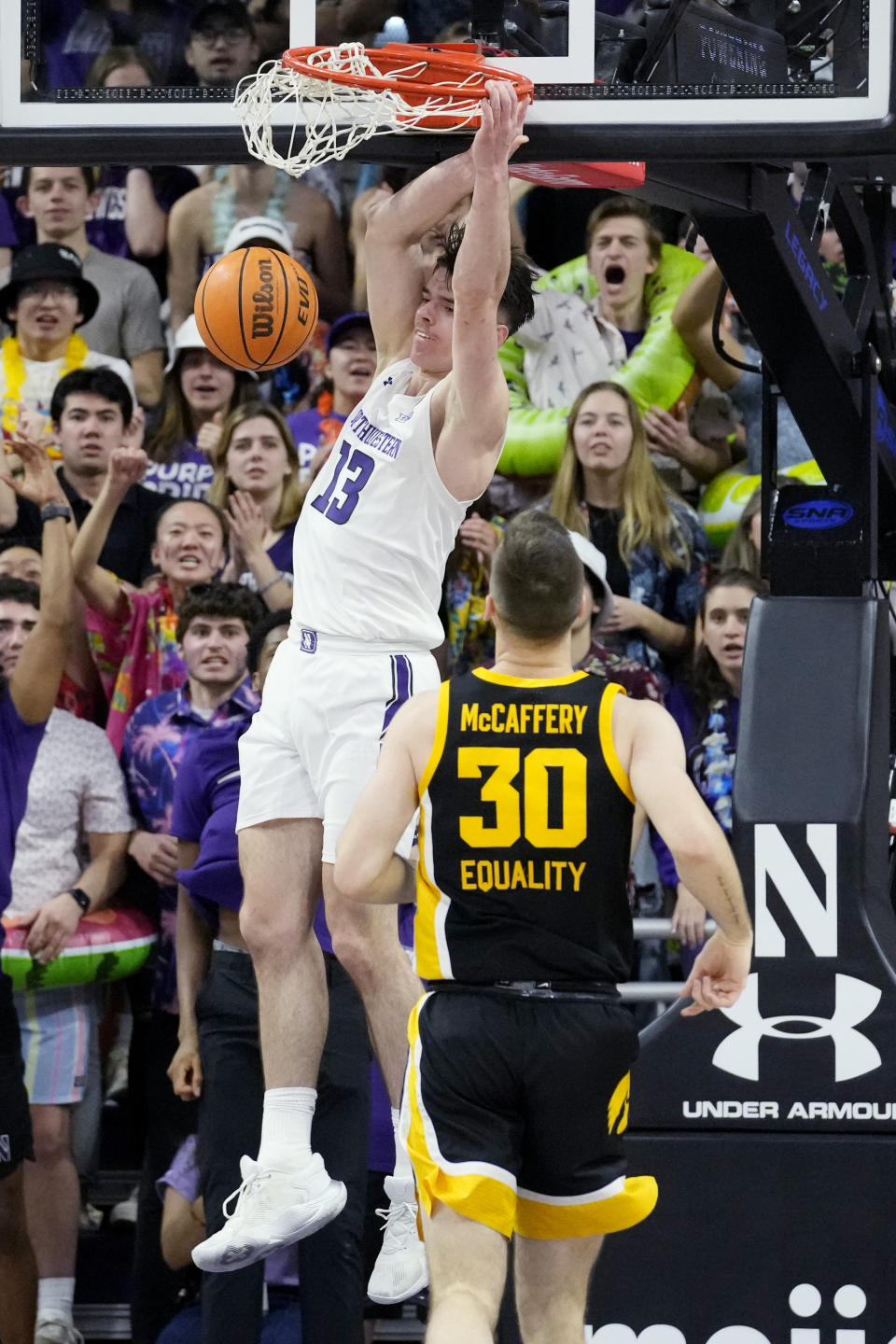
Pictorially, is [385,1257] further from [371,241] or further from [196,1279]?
[371,241]

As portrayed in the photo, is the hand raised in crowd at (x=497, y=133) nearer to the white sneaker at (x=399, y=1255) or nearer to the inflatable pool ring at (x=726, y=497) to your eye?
the white sneaker at (x=399, y=1255)

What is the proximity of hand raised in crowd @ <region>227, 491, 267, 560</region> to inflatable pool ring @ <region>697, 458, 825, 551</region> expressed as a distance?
70.9 inches

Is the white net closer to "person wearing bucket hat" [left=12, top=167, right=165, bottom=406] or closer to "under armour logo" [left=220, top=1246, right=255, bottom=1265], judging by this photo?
"under armour logo" [left=220, top=1246, right=255, bottom=1265]

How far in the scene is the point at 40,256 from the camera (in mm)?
7961

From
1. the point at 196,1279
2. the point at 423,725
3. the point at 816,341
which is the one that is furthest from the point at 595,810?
the point at 196,1279

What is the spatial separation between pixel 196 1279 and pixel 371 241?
368cm

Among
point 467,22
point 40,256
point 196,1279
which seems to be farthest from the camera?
point 40,256

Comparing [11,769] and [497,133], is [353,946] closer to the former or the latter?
[497,133]

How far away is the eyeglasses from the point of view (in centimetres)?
492

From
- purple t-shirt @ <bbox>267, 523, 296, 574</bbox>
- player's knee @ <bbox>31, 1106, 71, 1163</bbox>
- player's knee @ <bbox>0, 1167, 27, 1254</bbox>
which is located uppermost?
purple t-shirt @ <bbox>267, 523, 296, 574</bbox>

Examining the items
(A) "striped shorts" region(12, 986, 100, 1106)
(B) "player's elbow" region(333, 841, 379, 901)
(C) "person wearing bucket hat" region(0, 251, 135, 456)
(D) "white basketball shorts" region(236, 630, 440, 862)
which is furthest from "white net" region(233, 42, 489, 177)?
(C) "person wearing bucket hat" region(0, 251, 135, 456)

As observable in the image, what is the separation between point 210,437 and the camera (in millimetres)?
7828

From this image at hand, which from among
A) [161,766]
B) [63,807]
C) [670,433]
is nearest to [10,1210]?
[63,807]

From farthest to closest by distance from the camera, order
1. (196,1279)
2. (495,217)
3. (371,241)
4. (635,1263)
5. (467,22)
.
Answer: (196,1279) < (635,1263) < (467,22) < (371,241) < (495,217)
